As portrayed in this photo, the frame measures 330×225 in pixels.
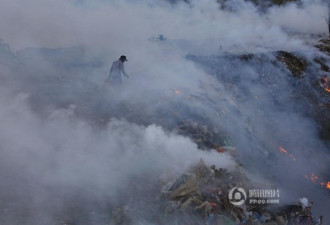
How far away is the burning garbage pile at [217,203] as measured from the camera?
5168mm

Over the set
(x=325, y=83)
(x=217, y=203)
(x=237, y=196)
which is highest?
(x=325, y=83)

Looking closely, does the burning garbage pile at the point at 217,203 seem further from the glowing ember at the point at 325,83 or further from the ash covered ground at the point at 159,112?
the glowing ember at the point at 325,83

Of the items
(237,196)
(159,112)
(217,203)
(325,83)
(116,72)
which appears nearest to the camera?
(217,203)

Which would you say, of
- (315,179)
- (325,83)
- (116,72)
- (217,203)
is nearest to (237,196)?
Result: (217,203)

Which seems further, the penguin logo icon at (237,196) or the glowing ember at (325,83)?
the glowing ember at (325,83)

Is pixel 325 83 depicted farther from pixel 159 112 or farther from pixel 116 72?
pixel 116 72

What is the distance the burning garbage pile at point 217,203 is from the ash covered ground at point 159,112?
0.02 m

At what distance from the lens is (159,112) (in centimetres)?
816

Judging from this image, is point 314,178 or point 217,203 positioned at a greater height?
point 314,178

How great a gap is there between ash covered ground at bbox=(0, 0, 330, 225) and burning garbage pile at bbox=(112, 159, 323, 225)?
0.08 feet

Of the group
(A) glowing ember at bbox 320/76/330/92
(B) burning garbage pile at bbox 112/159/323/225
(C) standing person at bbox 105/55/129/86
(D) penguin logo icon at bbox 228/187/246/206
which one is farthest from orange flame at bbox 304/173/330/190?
(C) standing person at bbox 105/55/129/86

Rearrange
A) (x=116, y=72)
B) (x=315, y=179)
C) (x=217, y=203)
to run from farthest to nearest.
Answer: (x=315, y=179) → (x=116, y=72) → (x=217, y=203)

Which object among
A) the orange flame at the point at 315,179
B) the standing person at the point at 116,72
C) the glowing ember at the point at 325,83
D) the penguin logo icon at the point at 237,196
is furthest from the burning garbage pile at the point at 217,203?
the glowing ember at the point at 325,83

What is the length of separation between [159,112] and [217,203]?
3286 millimetres
